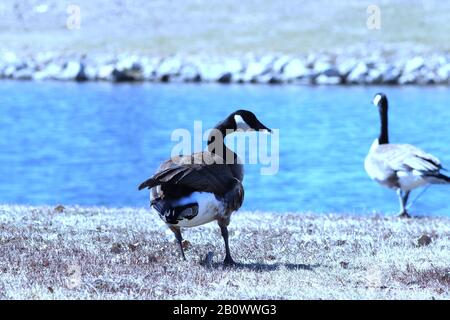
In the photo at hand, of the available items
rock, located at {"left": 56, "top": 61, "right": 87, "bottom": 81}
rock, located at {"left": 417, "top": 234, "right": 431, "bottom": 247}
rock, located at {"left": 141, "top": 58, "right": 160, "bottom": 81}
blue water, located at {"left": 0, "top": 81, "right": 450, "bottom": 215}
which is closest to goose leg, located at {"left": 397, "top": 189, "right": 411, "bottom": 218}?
blue water, located at {"left": 0, "top": 81, "right": 450, "bottom": 215}

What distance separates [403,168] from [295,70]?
3401 cm

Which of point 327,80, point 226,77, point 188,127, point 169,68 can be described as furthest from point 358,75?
point 188,127

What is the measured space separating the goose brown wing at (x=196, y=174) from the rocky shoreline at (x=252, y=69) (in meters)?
→ 37.8

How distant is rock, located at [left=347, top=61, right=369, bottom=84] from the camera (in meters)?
46.7

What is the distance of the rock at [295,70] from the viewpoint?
47719 millimetres

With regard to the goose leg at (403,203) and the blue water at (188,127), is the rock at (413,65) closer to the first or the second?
the blue water at (188,127)

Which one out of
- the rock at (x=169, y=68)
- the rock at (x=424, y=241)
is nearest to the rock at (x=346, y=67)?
the rock at (x=169, y=68)

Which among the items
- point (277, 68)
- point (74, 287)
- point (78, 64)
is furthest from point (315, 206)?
point (78, 64)

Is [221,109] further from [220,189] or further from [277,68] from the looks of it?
[220,189]

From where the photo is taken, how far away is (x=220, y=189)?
9078mm

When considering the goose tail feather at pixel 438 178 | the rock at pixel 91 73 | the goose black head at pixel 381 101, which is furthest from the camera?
the rock at pixel 91 73

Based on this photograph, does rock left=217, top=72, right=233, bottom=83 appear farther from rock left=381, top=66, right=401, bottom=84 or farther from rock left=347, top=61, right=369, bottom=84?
rock left=381, top=66, right=401, bottom=84

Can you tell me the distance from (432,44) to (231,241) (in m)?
44.4

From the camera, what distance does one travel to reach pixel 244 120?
10.1m
